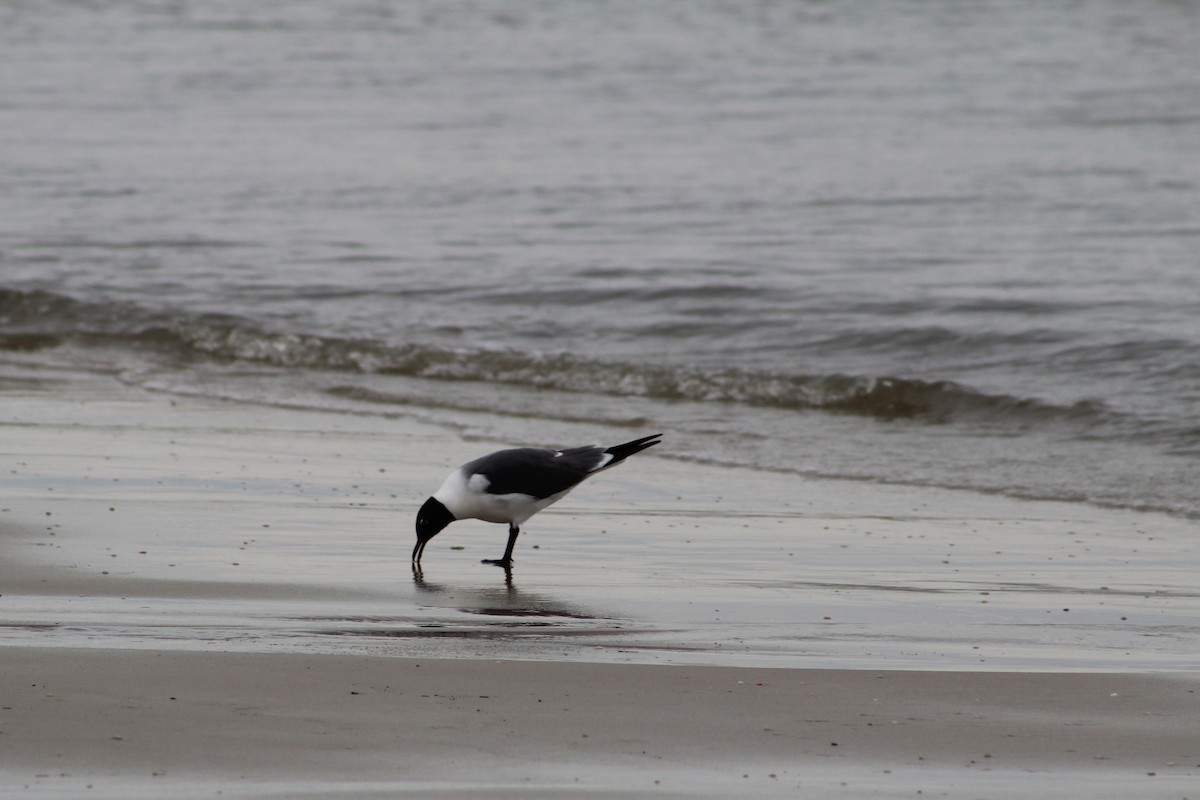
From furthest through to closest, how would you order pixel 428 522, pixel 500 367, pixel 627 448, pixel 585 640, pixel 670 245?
pixel 670 245 → pixel 500 367 → pixel 627 448 → pixel 428 522 → pixel 585 640

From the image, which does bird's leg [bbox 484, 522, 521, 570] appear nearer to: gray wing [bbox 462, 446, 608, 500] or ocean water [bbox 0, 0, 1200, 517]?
gray wing [bbox 462, 446, 608, 500]

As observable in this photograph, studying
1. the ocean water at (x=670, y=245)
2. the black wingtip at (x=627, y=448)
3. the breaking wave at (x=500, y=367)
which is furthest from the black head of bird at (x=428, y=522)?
the breaking wave at (x=500, y=367)

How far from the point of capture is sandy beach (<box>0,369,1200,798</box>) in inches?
152

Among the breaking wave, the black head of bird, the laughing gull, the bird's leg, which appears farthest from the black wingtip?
the breaking wave

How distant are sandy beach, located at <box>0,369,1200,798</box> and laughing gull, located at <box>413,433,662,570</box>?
0.16m

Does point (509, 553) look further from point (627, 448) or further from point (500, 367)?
point (500, 367)

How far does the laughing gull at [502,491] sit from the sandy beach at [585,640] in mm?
156

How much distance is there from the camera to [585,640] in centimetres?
502

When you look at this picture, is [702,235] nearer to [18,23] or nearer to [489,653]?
[489,653]

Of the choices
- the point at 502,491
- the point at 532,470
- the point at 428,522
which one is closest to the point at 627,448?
the point at 532,470

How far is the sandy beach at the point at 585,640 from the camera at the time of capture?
12.6 ft

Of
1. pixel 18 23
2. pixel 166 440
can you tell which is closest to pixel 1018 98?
pixel 166 440

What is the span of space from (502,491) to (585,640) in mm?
1365

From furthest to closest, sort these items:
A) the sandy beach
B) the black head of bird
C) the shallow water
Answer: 1. the black head of bird
2. the shallow water
3. the sandy beach
